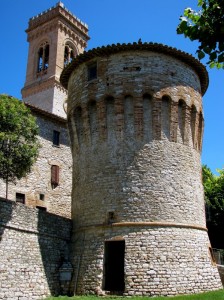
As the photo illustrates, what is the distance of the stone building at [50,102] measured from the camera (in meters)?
23.4

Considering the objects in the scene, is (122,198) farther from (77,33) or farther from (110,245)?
(77,33)

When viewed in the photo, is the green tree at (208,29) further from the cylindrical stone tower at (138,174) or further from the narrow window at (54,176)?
the narrow window at (54,176)

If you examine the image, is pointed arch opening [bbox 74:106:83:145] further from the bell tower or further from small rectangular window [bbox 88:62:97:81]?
the bell tower

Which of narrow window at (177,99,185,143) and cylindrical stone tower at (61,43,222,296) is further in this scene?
narrow window at (177,99,185,143)

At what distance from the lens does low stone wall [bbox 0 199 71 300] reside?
42.6 ft

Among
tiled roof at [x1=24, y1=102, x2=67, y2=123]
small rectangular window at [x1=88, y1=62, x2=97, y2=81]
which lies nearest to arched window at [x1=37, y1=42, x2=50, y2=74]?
tiled roof at [x1=24, y1=102, x2=67, y2=123]

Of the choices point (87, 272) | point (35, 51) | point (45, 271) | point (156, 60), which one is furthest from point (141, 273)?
point (35, 51)

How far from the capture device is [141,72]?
637 inches

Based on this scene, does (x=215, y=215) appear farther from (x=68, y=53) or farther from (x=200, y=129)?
(x=68, y=53)

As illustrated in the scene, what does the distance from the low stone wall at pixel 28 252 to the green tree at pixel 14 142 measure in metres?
2.59

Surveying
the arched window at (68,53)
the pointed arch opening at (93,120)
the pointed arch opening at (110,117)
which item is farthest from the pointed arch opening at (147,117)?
the arched window at (68,53)

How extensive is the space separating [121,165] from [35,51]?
102ft

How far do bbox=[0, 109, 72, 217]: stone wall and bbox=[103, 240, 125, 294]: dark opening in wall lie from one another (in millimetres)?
8385

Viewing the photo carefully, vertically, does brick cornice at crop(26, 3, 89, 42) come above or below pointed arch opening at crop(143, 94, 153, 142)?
above
